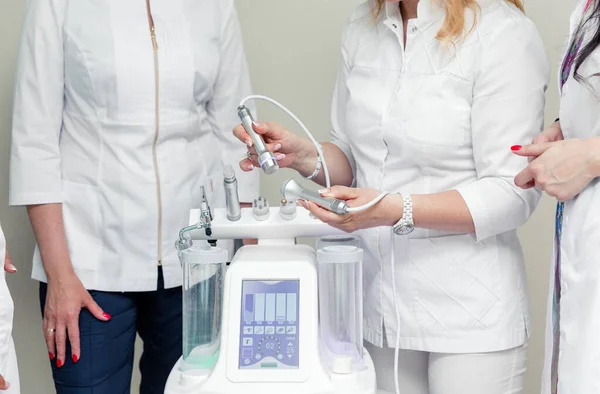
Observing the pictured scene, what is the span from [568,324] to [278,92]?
1.31 metres

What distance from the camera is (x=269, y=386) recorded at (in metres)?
1.33

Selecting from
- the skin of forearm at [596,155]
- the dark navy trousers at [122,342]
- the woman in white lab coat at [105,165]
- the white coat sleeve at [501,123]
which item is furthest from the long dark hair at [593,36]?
the dark navy trousers at [122,342]

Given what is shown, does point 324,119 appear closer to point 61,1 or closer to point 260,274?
point 61,1

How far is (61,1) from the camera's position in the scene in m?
1.80

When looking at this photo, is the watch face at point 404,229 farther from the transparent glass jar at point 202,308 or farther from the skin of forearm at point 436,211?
the transparent glass jar at point 202,308

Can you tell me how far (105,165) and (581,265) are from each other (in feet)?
3.52

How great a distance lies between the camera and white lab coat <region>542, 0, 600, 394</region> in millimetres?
1212

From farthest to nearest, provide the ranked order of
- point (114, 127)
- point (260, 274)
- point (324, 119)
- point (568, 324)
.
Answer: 1. point (324, 119)
2. point (114, 127)
3. point (260, 274)
4. point (568, 324)

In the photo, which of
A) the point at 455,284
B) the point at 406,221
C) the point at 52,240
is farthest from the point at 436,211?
the point at 52,240

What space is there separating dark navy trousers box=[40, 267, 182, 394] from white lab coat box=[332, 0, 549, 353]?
20.9 inches

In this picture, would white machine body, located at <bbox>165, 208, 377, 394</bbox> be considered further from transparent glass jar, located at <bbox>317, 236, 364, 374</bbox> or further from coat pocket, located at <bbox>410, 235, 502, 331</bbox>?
coat pocket, located at <bbox>410, 235, 502, 331</bbox>

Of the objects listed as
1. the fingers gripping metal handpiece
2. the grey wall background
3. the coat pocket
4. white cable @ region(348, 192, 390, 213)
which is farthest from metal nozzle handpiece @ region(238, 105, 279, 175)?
the grey wall background

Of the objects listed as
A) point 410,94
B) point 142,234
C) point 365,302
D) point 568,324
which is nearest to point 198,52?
point 142,234

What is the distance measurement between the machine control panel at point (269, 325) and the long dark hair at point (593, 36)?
23.0 inches
